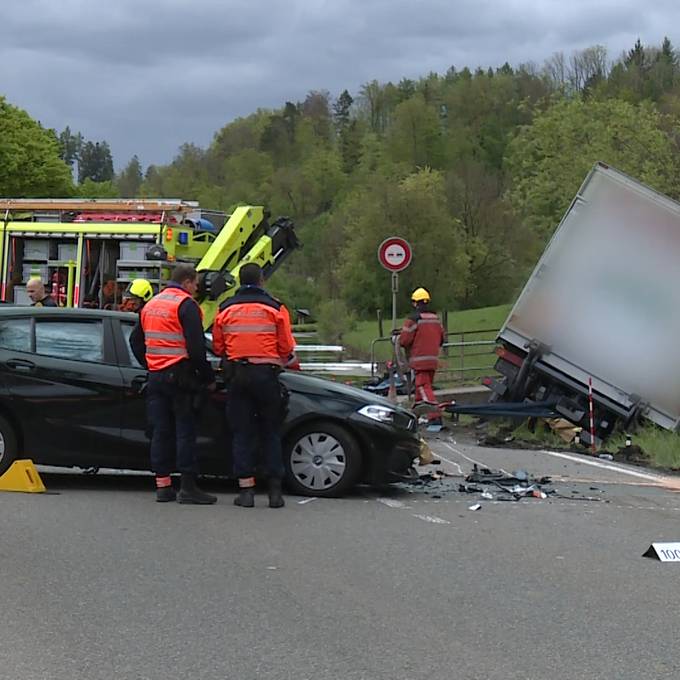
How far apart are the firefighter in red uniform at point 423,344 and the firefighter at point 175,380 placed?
23.2ft

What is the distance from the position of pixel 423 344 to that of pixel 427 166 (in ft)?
176

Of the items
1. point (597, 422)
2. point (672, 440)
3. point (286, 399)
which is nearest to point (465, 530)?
point (286, 399)

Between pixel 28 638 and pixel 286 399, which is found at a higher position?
pixel 286 399

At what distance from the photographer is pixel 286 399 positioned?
27.9 ft

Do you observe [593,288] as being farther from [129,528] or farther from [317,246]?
[317,246]

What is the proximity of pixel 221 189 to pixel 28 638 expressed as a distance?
87.1 metres

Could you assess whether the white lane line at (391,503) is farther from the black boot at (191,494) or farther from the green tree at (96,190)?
the green tree at (96,190)

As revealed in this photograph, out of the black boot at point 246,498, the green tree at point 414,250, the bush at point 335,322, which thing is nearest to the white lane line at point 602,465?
the black boot at point 246,498

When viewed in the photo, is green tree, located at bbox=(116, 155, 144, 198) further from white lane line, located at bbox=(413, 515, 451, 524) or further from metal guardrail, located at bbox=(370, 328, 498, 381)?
white lane line, located at bbox=(413, 515, 451, 524)

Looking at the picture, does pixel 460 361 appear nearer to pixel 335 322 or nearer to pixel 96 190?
pixel 335 322

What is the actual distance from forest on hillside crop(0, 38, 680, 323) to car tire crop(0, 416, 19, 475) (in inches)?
859

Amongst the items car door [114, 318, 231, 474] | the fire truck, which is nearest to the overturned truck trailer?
the fire truck

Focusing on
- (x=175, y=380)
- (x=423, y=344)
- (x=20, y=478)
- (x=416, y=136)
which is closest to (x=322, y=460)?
(x=175, y=380)

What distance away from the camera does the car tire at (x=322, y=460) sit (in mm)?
8844
